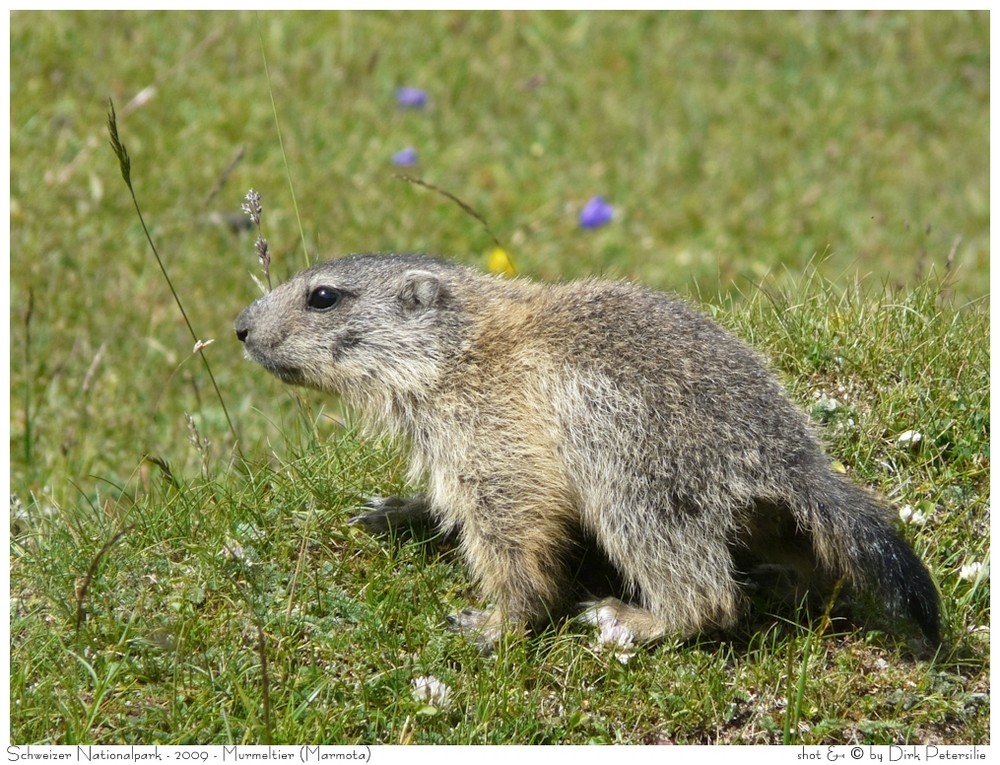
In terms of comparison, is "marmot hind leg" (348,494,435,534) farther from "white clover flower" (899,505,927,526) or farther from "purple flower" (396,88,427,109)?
"purple flower" (396,88,427,109)

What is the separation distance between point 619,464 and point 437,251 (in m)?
5.40

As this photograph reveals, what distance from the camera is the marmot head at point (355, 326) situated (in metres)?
5.68

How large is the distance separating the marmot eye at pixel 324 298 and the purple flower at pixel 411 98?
5.96 meters

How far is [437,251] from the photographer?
10125 mm

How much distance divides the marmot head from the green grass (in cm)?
46

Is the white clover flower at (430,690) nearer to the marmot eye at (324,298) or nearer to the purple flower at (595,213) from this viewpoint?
the marmot eye at (324,298)

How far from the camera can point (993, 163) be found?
6.48 metres

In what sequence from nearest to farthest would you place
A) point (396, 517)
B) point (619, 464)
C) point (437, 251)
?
point (619, 464)
point (396, 517)
point (437, 251)

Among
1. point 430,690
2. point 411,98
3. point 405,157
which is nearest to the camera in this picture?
point 430,690

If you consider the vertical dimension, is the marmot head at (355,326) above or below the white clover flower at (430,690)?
above

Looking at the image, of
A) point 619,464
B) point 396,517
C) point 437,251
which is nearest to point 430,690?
point 396,517

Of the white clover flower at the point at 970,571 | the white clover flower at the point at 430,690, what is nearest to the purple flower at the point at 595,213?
the white clover flower at the point at 970,571

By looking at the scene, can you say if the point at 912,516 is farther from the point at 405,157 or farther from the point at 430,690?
the point at 405,157

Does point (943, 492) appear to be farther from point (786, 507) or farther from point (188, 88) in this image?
point (188, 88)
